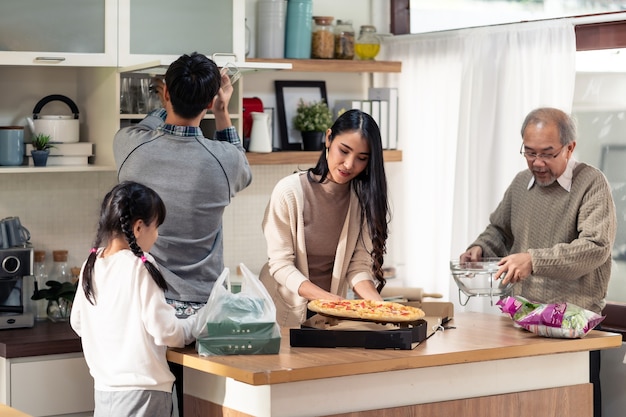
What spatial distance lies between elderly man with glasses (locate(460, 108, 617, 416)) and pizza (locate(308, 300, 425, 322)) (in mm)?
583

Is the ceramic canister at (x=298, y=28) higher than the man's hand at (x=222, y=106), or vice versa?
the ceramic canister at (x=298, y=28)

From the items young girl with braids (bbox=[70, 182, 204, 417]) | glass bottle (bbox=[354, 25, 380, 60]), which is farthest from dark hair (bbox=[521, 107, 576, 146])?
young girl with braids (bbox=[70, 182, 204, 417])

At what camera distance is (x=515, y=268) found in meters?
3.72

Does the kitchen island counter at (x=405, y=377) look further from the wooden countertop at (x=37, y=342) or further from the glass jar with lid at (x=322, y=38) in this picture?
the glass jar with lid at (x=322, y=38)

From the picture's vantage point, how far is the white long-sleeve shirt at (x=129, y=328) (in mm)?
2947

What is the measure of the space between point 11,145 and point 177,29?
86 centimetres

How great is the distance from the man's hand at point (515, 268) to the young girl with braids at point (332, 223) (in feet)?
1.40

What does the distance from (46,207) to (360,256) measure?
64.5 inches

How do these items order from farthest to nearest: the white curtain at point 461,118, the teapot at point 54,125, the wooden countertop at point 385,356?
1. the white curtain at point 461,118
2. the teapot at point 54,125
3. the wooden countertop at point 385,356

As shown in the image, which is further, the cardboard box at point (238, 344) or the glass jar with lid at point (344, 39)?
the glass jar with lid at point (344, 39)

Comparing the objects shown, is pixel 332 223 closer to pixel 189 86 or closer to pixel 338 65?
pixel 189 86

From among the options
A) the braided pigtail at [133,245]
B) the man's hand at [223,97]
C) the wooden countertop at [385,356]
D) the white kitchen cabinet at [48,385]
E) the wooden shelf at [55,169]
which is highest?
the man's hand at [223,97]

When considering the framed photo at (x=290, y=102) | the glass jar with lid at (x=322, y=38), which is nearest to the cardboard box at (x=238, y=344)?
the framed photo at (x=290, y=102)

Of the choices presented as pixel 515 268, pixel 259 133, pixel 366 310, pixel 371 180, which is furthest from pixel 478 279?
pixel 259 133
